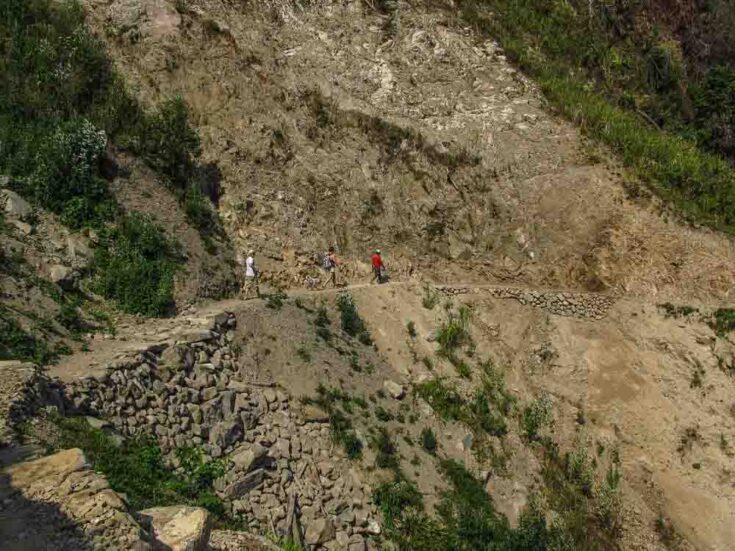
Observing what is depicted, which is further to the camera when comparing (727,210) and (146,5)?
(146,5)

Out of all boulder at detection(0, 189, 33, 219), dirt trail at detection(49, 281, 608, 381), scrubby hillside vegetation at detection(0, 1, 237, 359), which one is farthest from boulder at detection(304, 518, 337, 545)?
boulder at detection(0, 189, 33, 219)

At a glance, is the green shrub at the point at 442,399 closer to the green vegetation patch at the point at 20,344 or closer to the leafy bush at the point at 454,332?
the leafy bush at the point at 454,332

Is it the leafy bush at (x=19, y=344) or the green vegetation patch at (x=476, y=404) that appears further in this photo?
the green vegetation patch at (x=476, y=404)

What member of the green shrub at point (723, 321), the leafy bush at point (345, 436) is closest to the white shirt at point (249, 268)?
the leafy bush at point (345, 436)

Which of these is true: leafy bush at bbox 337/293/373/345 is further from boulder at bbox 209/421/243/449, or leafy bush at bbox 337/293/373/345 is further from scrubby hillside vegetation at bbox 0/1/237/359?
boulder at bbox 209/421/243/449

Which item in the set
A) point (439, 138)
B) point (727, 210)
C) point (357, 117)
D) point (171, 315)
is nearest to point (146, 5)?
point (357, 117)

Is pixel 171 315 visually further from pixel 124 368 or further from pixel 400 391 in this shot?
pixel 400 391
